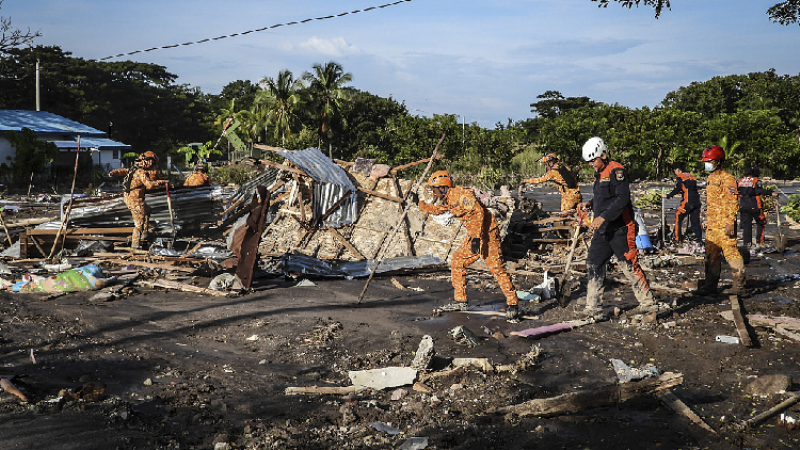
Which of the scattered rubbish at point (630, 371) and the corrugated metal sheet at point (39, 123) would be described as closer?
the scattered rubbish at point (630, 371)

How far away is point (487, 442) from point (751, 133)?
136 ft

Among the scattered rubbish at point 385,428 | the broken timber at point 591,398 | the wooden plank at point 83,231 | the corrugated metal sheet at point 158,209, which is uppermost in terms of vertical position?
the corrugated metal sheet at point 158,209

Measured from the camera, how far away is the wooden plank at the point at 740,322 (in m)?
6.05

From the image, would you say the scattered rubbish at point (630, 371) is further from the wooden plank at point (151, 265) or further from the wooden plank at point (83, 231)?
the wooden plank at point (83, 231)

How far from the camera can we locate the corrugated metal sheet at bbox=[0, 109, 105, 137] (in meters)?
33.5

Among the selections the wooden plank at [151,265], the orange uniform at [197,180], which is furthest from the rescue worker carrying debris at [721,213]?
the orange uniform at [197,180]

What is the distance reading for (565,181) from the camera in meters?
11.0

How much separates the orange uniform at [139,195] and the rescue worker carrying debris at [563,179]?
7.17m

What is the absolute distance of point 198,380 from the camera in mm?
5219

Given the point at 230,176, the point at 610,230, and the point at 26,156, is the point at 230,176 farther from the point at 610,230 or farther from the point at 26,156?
the point at 610,230

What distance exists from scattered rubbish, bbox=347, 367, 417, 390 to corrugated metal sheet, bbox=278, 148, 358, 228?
249 inches

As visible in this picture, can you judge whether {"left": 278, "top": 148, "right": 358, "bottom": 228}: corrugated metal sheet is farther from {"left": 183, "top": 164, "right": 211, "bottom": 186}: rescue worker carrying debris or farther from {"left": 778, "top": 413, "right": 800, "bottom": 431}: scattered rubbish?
{"left": 778, "top": 413, "right": 800, "bottom": 431}: scattered rubbish

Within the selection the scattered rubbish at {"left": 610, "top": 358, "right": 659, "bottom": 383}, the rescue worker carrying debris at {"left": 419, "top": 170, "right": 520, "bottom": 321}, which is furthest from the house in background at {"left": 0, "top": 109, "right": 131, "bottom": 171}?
the scattered rubbish at {"left": 610, "top": 358, "right": 659, "bottom": 383}

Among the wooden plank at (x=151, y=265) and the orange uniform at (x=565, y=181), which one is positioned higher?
the orange uniform at (x=565, y=181)
